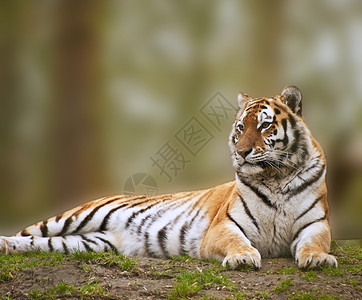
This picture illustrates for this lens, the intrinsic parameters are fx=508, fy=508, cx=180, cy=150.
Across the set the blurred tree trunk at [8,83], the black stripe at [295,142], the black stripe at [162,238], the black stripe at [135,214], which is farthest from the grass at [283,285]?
the blurred tree trunk at [8,83]

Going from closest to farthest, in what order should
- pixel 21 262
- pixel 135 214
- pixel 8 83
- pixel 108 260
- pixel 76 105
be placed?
pixel 108 260 → pixel 21 262 → pixel 135 214 → pixel 76 105 → pixel 8 83

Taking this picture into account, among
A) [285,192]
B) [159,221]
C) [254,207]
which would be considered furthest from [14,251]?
[285,192]

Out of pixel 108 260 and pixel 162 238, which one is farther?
pixel 162 238

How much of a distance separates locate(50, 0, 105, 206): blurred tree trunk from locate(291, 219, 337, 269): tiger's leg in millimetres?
3440

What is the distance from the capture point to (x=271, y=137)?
395cm

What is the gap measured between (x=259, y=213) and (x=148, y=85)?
17.0ft

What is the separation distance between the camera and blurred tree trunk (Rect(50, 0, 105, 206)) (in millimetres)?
6559

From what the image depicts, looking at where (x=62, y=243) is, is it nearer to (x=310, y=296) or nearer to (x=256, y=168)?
(x=256, y=168)

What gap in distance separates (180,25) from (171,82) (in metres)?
0.97

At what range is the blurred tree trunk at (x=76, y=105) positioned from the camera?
6.56 metres

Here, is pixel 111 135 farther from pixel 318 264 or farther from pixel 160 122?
pixel 318 264

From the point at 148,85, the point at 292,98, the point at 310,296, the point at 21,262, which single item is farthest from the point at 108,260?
the point at 148,85

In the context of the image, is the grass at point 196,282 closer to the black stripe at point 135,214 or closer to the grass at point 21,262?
the grass at point 21,262

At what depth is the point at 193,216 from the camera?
4543 millimetres
